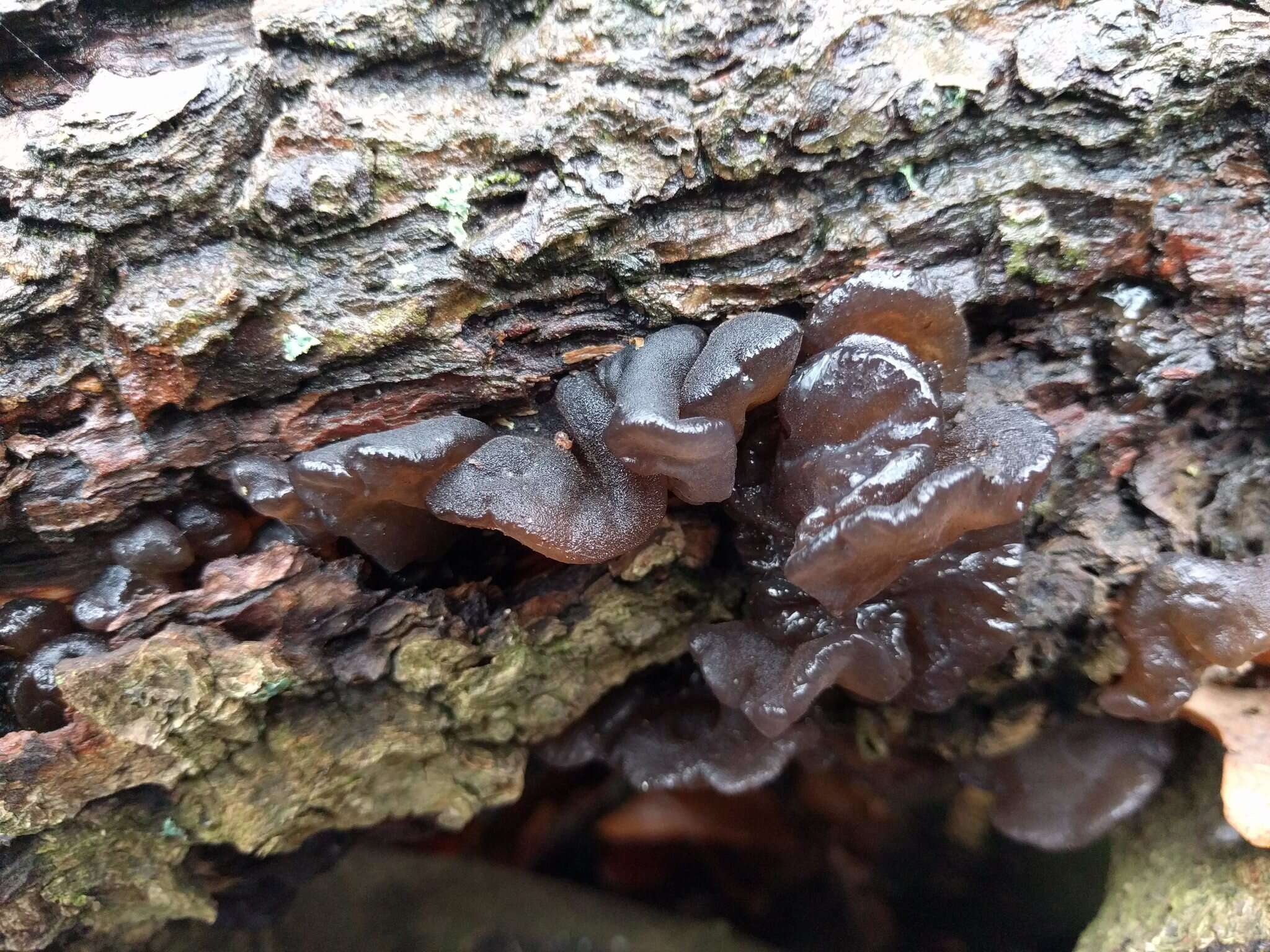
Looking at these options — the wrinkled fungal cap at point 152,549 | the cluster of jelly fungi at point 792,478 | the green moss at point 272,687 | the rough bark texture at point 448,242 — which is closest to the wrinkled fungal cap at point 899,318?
the cluster of jelly fungi at point 792,478

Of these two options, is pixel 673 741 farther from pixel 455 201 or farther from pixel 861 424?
pixel 455 201

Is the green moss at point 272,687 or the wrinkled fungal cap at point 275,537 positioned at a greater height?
the wrinkled fungal cap at point 275,537

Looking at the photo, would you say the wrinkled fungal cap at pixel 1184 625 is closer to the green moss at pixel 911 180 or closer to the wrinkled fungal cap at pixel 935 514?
the wrinkled fungal cap at pixel 935 514

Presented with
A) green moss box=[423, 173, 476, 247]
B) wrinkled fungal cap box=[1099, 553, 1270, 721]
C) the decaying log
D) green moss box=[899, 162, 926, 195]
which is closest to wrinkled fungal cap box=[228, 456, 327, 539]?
green moss box=[423, 173, 476, 247]

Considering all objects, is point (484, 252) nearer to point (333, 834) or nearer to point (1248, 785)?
point (333, 834)

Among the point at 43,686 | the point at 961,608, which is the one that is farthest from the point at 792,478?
A: the point at 43,686
